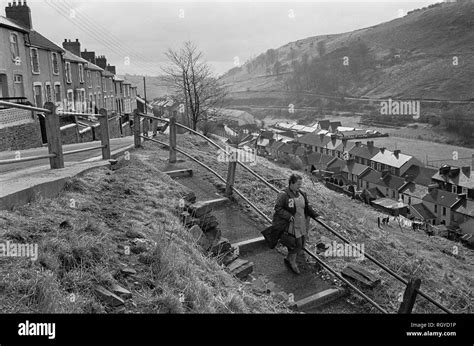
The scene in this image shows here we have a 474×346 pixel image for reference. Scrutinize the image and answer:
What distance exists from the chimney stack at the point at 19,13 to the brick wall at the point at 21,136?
42.2 ft

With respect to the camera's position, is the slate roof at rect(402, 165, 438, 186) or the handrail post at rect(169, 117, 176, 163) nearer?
the handrail post at rect(169, 117, 176, 163)

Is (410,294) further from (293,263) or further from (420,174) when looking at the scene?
(420,174)

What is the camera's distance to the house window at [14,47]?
23052 millimetres

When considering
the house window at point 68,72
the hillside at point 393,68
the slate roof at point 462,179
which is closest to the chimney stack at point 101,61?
the house window at point 68,72

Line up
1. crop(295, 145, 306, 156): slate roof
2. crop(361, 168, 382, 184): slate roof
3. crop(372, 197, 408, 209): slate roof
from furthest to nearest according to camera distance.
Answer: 1. crop(295, 145, 306, 156): slate roof
2. crop(361, 168, 382, 184): slate roof
3. crop(372, 197, 408, 209): slate roof

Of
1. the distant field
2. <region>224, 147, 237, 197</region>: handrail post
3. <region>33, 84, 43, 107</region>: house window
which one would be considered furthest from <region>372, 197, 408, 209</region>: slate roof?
<region>224, 147, 237, 197</region>: handrail post

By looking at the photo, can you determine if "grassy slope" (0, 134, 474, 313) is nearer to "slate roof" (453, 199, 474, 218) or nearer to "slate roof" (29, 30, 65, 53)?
"slate roof" (29, 30, 65, 53)

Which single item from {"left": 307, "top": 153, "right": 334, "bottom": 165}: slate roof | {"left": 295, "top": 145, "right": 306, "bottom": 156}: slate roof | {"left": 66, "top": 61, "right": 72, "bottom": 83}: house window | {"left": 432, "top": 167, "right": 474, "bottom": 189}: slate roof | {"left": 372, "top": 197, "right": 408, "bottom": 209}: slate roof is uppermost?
{"left": 66, "top": 61, "right": 72, "bottom": 83}: house window

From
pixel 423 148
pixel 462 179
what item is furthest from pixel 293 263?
pixel 423 148

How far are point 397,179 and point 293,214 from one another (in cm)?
4527

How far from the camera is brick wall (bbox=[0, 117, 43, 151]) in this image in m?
14.2

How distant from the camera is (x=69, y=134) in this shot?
1838 cm

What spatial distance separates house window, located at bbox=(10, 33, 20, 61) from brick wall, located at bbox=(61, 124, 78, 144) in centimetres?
824
